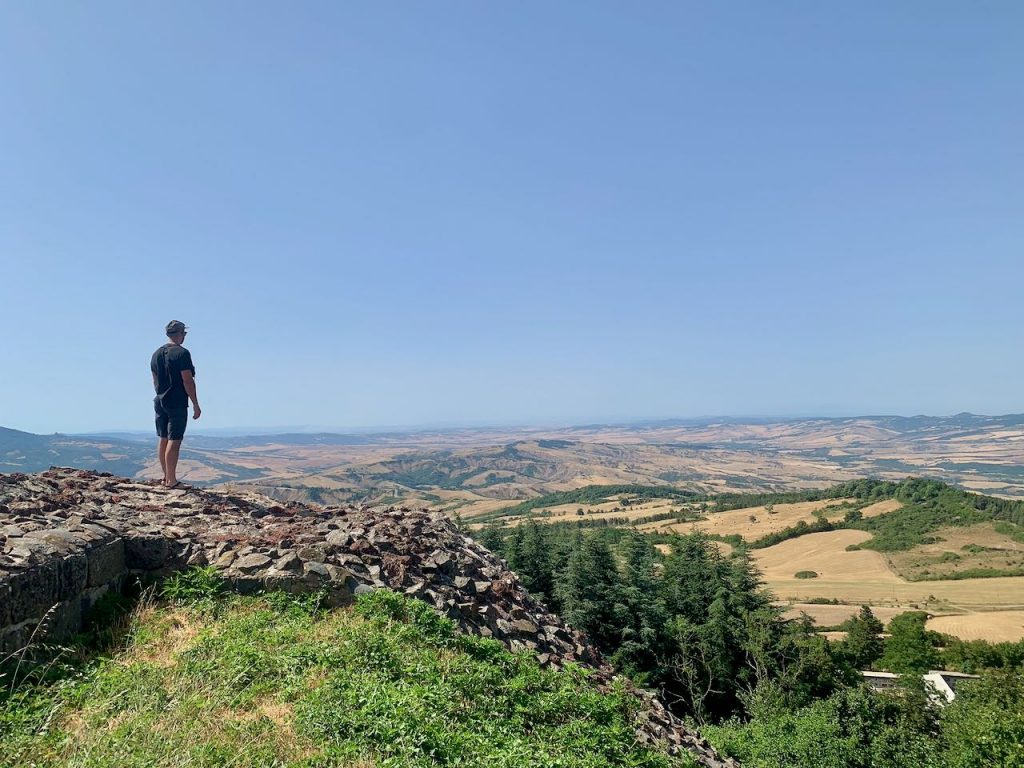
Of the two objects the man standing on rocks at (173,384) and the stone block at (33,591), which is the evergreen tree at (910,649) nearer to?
the man standing on rocks at (173,384)

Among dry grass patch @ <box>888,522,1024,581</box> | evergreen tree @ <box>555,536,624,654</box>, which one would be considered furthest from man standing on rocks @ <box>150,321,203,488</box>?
dry grass patch @ <box>888,522,1024,581</box>

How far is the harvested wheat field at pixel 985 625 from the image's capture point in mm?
61000

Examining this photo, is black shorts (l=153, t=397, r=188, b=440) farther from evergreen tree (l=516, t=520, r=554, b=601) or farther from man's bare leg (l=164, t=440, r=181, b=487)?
evergreen tree (l=516, t=520, r=554, b=601)

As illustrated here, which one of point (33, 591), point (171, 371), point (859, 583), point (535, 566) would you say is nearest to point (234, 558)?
point (33, 591)

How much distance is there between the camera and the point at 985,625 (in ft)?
214

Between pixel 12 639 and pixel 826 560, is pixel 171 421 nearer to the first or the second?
pixel 12 639

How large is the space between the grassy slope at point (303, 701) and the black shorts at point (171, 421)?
549cm

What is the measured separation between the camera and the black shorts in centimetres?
1259

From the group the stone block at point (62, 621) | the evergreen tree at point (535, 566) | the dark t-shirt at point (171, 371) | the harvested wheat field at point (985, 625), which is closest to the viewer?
the stone block at point (62, 621)

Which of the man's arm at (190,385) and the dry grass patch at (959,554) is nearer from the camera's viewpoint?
the man's arm at (190,385)

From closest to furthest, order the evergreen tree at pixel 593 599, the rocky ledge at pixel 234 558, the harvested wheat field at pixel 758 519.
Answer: the rocky ledge at pixel 234 558, the evergreen tree at pixel 593 599, the harvested wheat field at pixel 758 519

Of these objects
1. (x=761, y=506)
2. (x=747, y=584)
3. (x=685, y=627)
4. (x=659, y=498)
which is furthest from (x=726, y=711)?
(x=659, y=498)

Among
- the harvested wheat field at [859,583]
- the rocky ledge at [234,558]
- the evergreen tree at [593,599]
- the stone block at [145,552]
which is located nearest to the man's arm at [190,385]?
the rocky ledge at [234,558]

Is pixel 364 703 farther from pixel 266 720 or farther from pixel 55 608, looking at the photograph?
pixel 55 608
